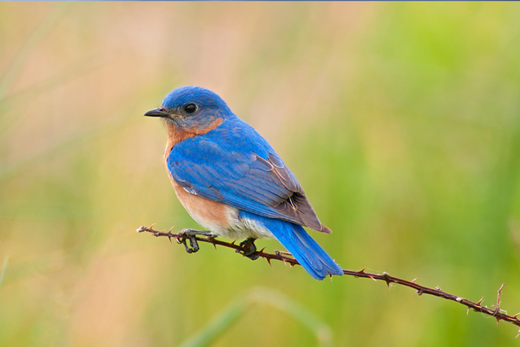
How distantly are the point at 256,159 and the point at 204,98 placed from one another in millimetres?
702

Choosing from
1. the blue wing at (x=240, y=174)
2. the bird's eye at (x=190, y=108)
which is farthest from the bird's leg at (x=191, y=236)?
the bird's eye at (x=190, y=108)

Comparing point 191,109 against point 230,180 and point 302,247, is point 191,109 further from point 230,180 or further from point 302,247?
point 302,247

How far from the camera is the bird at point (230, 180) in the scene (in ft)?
9.76

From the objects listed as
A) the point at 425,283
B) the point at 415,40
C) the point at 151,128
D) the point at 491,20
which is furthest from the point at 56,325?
the point at 491,20

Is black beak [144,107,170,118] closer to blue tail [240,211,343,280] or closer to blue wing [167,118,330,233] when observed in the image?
blue wing [167,118,330,233]

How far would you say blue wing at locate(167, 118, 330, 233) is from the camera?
3.09 meters

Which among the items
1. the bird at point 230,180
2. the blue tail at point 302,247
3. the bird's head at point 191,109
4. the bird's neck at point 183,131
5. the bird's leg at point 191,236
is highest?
the bird's head at point 191,109

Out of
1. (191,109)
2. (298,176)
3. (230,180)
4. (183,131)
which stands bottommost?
(298,176)

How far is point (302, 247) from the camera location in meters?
2.73

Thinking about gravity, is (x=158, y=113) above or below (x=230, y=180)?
above

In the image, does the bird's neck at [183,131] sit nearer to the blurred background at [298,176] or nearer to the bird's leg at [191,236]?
the blurred background at [298,176]

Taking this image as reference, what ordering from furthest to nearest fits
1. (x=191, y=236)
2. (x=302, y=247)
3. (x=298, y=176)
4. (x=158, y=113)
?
1. (x=298, y=176)
2. (x=158, y=113)
3. (x=191, y=236)
4. (x=302, y=247)

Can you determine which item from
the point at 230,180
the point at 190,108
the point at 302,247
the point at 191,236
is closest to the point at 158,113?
the point at 190,108

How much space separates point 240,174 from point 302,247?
30.6 inches
